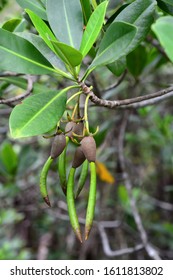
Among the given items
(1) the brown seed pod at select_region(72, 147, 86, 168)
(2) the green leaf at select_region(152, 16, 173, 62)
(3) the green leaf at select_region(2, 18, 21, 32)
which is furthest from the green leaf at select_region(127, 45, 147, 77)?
(2) the green leaf at select_region(152, 16, 173, 62)

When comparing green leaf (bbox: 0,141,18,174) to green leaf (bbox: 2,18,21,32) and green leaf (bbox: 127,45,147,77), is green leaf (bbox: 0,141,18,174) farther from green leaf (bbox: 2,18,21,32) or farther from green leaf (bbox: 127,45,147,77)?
green leaf (bbox: 2,18,21,32)

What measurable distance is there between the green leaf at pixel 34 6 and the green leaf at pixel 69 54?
190 millimetres

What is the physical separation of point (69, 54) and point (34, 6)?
0.73 feet

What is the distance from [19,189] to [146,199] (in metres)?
0.93

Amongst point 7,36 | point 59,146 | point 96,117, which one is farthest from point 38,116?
point 96,117

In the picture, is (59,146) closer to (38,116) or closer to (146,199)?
(38,116)

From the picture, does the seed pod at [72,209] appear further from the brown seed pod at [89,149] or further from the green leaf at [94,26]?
the green leaf at [94,26]

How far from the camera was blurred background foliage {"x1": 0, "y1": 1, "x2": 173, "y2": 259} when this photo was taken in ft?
6.51

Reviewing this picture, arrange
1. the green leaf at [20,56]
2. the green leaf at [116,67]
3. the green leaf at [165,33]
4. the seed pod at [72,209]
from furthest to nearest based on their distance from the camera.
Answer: the green leaf at [116,67] → the green leaf at [20,56] → the seed pod at [72,209] → the green leaf at [165,33]

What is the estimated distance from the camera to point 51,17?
81 cm

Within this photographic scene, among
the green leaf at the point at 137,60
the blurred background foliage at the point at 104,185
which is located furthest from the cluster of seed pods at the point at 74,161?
the blurred background foliage at the point at 104,185

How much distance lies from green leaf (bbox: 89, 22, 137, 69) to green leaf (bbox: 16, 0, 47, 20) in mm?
192

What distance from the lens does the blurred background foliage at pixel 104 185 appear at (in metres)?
1.99

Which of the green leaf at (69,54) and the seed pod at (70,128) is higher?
the green leaf at (69,54)
